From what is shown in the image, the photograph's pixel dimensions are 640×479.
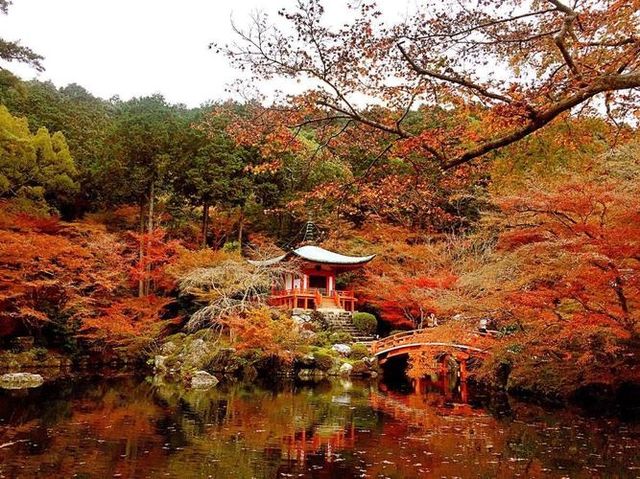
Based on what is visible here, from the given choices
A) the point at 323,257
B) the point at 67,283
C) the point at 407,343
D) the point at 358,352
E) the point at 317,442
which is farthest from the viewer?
the point at 323,257

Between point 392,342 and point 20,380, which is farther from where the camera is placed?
point 392,342

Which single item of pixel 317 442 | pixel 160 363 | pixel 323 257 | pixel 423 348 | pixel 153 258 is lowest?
pixel 317 442

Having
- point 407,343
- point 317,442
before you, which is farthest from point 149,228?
point 317,442

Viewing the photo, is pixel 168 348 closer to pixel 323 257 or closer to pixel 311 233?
pixel 323 257

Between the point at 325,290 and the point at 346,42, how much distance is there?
20.6 metres

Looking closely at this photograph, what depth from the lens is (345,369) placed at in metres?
19.2

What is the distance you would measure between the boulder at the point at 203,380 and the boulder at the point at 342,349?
4892 mm

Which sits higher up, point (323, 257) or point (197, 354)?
point (323, 257)

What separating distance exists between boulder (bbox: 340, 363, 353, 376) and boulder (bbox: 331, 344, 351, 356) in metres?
0.78

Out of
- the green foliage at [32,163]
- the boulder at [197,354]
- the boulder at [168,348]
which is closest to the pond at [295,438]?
the boulder at [197,354]

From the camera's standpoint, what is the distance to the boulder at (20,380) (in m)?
14.4

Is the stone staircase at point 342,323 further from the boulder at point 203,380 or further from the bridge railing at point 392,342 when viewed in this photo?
the boulder at point 203,380

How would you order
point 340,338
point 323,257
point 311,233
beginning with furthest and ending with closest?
point 311,233 < point 323,257 < point 340,338

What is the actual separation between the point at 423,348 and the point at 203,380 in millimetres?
6798
